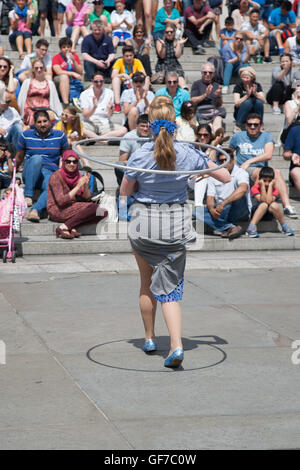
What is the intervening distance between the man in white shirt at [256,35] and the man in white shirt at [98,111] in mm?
5229

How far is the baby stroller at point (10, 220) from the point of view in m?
10.3

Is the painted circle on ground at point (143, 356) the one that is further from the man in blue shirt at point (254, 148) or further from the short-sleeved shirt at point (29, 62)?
the short-sleeved shirt at point (29, 62)

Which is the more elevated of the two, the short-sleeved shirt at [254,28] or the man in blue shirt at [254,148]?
the short-sleeved shirt at [254,28]

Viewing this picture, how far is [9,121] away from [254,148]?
392 centimetres

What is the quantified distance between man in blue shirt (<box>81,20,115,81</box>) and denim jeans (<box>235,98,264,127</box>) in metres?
3.06

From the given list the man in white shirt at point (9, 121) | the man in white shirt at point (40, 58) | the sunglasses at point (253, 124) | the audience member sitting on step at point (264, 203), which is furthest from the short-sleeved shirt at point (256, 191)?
the man in white shirt at point (40, 58)

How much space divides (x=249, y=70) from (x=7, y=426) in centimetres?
1046

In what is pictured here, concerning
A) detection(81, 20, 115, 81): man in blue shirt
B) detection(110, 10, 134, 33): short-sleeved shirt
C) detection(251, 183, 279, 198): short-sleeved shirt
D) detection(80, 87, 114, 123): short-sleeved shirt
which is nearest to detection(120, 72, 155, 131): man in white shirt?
detection(80, 87, 114, 123): short-sleeved shirt

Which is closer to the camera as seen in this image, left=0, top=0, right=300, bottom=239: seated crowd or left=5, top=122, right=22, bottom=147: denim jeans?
left=0, top=0, right=300, bottom=239: seated crowd

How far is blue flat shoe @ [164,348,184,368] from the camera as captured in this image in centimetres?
601

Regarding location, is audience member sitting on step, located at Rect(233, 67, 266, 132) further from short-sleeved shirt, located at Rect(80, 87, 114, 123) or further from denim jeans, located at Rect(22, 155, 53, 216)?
denim jeans, located at Rect(22, 155, 53, 216)

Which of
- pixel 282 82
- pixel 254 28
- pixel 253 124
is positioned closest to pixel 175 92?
pixel 253 124

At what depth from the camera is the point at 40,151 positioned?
11891 mm
